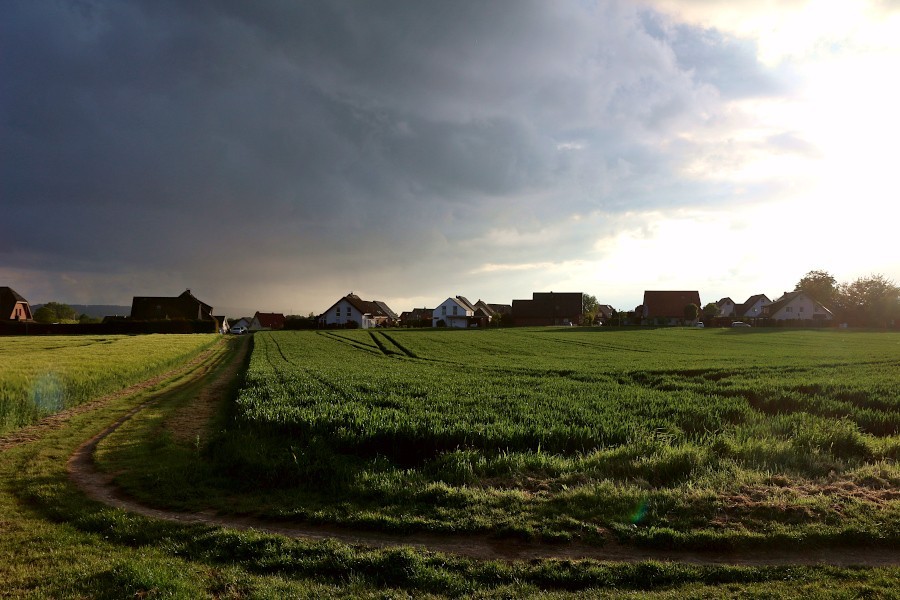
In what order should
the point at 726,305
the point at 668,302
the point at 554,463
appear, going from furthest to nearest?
the point at 726,305 < the point at 668,302 < the point at 554,463

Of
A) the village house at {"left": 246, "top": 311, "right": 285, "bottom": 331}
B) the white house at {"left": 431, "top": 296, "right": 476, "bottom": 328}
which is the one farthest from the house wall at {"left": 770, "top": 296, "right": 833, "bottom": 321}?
the village house at {"left": 246, "top": 311, "right": 285, "bottom": 331}

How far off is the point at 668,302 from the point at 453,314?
50127mm

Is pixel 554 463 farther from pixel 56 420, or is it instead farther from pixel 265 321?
pixel 265 321

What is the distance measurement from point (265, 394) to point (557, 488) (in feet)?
43.1

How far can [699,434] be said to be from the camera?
13477 mm

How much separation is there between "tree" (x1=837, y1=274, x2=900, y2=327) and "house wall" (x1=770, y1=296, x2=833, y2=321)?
4481mm

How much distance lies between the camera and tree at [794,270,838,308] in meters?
119

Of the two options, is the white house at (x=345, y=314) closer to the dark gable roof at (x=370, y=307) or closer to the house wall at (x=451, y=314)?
the dark gable roof at (x=370, y=307)

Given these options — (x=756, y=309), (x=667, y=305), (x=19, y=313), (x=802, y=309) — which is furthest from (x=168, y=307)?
(x=756, y=309)

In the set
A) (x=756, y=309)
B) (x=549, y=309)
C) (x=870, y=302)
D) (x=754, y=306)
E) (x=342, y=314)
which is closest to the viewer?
(x=870, y=302)

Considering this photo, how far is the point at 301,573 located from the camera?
21.0 feet

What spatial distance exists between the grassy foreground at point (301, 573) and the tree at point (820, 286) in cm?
13803

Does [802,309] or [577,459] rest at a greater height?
[802,309]

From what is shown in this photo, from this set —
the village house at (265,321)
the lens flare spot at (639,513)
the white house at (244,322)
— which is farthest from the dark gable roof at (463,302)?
the lens flare spot at (639,513)
